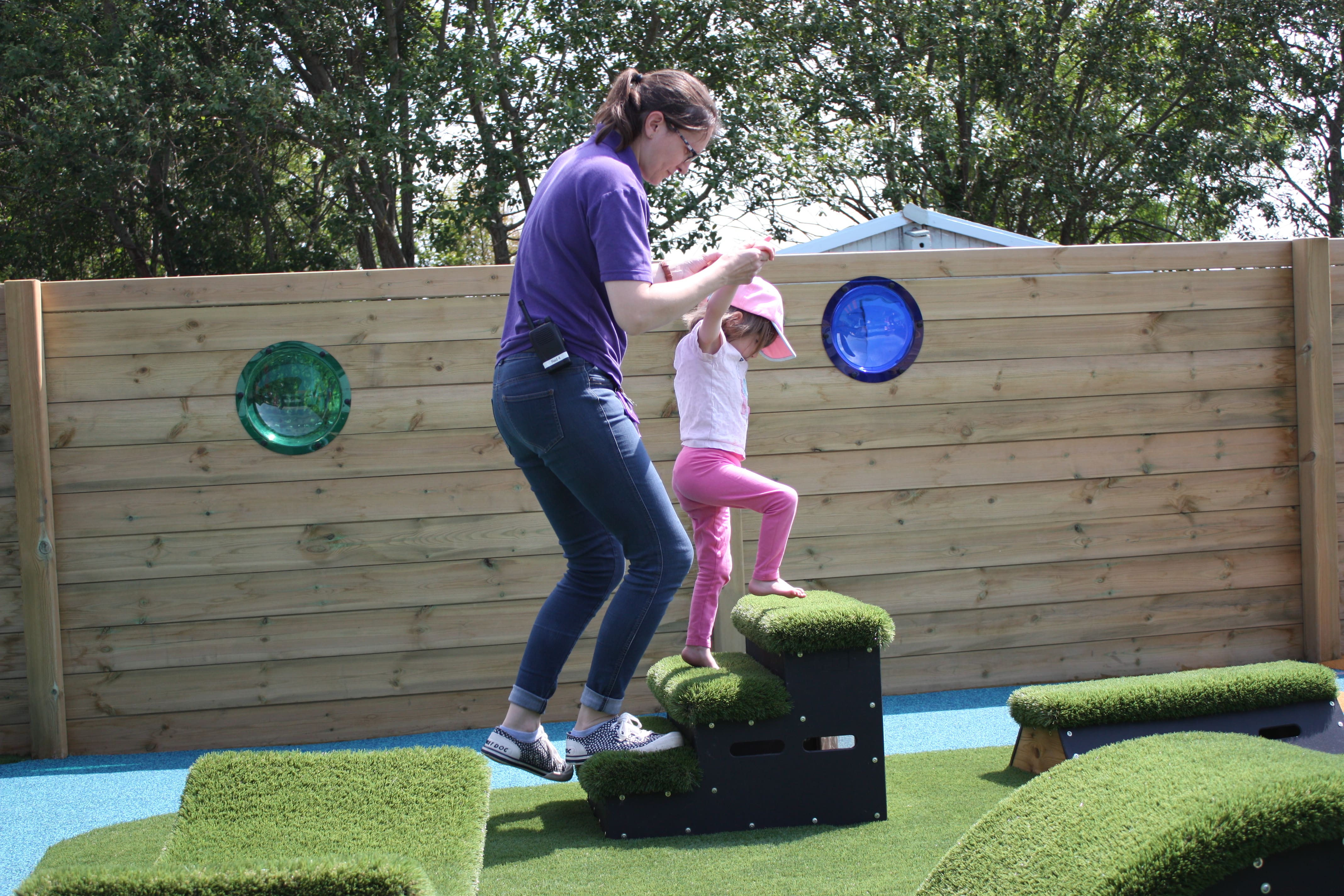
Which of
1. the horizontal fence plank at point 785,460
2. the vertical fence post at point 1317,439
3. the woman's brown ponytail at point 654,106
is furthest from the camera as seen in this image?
the vertical fence post at point 1317,439

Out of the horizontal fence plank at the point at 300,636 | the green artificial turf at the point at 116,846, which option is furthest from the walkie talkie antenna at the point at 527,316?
the horizontal fence plank at the point at 300,636

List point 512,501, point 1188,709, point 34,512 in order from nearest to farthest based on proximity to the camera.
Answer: point 1188,709 → point 34,512 → point 512,501

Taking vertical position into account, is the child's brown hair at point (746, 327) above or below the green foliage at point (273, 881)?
above

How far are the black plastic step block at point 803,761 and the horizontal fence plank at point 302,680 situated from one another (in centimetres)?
151

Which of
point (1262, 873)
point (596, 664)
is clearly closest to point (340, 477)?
point (596, 664)

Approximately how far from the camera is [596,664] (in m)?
2.64

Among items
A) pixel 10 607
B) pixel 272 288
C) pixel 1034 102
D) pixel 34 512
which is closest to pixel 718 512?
pixel 272 288

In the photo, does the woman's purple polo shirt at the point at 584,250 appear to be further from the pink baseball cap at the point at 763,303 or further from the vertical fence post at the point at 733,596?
the vertical fence post at the point at 733,596

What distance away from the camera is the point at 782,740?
287cm

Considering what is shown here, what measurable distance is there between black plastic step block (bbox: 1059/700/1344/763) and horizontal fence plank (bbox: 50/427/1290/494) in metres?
1.71

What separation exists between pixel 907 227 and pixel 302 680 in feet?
15.2

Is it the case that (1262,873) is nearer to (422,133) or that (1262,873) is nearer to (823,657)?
(823,657)

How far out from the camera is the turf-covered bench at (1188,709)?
3.00m

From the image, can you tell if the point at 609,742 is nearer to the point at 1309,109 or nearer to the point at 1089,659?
the point at 1089,659
